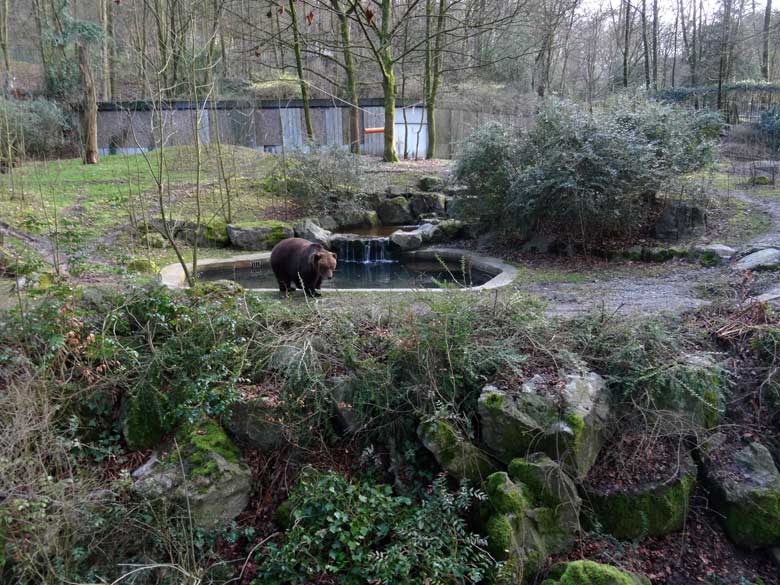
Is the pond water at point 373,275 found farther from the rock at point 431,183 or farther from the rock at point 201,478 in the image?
the rock at point 201,478

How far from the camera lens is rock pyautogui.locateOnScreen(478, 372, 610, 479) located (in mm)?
4664

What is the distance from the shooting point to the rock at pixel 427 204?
15.1m

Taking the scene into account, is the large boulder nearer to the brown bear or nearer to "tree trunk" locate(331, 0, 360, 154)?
"tree trunk" locate(331, 0, 360, 154)

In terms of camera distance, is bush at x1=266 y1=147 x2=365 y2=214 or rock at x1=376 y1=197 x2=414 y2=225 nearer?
bush at x1=266 y1=147 x2=365 y2=214

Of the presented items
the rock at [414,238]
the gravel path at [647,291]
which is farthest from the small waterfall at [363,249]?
the gravel path at [647,291]

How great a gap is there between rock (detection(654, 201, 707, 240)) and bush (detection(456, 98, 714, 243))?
337 mm

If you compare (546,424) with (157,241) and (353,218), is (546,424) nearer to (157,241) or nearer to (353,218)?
(157,241)

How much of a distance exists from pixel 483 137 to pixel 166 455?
8.67 m

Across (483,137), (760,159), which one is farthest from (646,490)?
(760,159)

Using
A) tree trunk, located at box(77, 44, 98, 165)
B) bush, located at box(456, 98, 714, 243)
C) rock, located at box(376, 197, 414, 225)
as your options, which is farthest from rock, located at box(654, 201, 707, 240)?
tree trunk, located at box(77, 44, 98, 165)

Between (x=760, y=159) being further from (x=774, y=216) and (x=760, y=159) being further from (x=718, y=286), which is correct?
(x=718, y=286)

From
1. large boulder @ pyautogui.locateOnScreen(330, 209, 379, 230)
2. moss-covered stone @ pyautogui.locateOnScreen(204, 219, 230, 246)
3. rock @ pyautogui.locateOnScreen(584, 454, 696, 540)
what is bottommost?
rock @ pyautogui.locateOnScreen(584, 454, 696, 540)

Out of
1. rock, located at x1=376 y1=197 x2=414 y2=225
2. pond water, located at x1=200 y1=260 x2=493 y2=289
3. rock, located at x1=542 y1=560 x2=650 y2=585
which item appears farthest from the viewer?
rock, located at x1=376 y1=197 x2=414 y2=225

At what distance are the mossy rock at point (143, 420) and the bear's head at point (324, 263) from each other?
133 inches
